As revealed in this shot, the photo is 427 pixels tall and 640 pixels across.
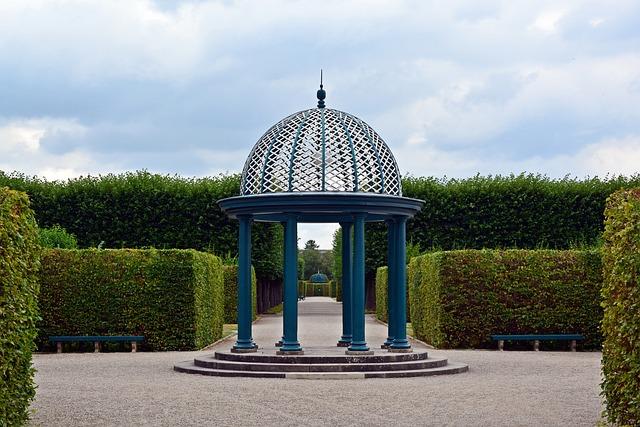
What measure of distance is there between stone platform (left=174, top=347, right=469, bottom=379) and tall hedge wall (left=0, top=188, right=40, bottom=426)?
5931 mm

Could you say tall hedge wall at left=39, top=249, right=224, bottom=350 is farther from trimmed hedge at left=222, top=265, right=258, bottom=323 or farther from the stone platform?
trimmed hedge at left=222, top=265, right=258, bottom=323

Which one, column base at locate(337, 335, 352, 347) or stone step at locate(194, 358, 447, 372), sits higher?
column base at locate(337, 335, 352, 347)

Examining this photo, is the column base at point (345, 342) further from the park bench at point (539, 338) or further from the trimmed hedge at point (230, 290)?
the trimmed hedge at point (230, 290)

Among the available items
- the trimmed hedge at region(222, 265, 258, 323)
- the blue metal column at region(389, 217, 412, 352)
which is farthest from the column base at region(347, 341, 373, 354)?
the trimmed hedge at region(222, 265, 258, 323)

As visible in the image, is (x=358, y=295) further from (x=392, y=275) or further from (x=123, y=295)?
(x=123, y=295)

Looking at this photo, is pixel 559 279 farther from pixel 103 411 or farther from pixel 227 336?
pixel 103 411

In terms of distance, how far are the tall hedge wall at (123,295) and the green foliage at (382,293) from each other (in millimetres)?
13469

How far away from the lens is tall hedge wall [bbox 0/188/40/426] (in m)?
9.02

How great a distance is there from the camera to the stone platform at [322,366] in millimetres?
15141

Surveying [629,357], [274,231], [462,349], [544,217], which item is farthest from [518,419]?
[274,231]

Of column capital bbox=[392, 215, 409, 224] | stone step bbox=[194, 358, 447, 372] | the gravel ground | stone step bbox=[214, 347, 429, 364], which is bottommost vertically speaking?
the gravel ground

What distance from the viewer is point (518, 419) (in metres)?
10.7

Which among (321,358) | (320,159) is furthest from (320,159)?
(321,358)

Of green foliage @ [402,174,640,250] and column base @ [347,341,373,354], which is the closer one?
column base @ [347,341,373,354]
